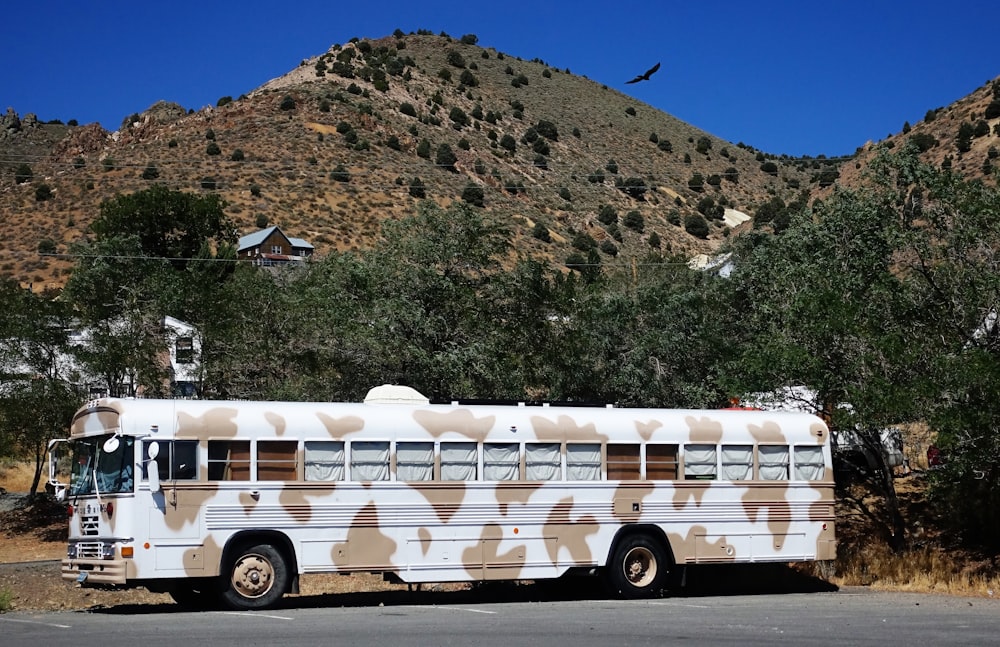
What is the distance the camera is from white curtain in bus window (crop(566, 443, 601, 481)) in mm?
17266

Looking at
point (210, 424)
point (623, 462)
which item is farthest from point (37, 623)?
point (623, 462)

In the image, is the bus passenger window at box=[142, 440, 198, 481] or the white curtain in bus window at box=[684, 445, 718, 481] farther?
the white curtain in bus window at box=[684, 445, 718, 481]

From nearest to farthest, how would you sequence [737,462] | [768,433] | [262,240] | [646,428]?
[646,428] → [737,462] → [768,433] → [262,240]

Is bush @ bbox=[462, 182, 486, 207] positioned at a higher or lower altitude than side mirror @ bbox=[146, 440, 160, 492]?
higher

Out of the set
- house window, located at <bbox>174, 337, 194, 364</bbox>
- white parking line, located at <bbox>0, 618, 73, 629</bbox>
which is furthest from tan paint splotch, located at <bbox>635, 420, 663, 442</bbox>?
house window, located at <bbox>174, 337, 194, 364</bbox>

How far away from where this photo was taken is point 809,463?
1900cm

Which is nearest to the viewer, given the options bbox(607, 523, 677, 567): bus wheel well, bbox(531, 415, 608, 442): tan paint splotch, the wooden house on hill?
bbox(531, 415, 608, 442): tan paint splotch

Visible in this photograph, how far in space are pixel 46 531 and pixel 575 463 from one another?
18.8 metres

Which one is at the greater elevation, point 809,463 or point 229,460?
point 229,460

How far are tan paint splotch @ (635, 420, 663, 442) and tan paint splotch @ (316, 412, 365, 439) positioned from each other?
4.32 m

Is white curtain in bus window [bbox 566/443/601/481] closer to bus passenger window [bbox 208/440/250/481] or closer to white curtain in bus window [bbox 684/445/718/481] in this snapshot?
white curtain in bus window [bbox 684/445/718/481]

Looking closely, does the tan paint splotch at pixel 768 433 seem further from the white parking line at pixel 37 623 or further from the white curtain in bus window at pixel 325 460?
the white parking line at pixel 37 623

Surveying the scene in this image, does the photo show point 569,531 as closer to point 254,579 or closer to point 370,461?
point 370,461

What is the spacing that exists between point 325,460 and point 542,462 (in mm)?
3254
